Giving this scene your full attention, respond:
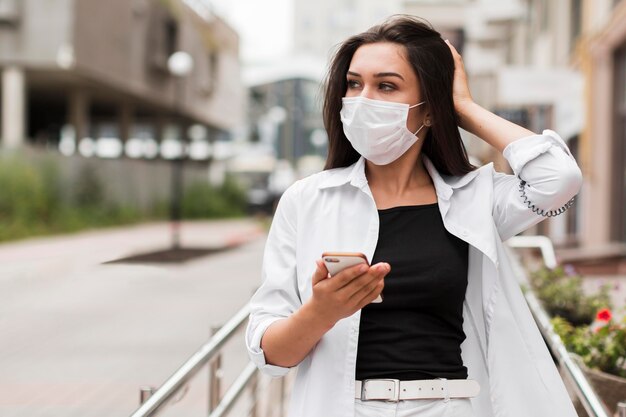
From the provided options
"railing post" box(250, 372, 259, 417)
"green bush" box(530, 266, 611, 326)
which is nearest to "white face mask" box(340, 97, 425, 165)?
"railing post" box(250, 372, 259, 417)

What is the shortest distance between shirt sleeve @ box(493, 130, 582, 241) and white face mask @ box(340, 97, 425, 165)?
25cm

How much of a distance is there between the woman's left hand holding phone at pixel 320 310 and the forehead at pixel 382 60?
0.55 metres

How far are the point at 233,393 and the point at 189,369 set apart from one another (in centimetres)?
94

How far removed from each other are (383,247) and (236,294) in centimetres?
1022

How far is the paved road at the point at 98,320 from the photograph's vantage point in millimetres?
5652

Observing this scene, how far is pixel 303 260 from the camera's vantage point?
6.15 feet

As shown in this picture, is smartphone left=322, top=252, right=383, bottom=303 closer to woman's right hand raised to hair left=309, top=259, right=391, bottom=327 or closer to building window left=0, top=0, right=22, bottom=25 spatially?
woman's right hand raised to hair left=309, top=259, right=391, bottom=327

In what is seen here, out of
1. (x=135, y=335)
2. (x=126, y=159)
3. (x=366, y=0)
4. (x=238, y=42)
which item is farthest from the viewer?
(x=366, y=0)

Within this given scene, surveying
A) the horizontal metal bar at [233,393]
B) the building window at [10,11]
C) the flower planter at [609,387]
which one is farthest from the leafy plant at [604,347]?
the building window at [10,11]

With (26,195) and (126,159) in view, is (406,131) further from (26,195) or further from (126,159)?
(126,159)

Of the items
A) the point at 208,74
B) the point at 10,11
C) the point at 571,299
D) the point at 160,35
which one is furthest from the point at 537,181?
the point at 208,74

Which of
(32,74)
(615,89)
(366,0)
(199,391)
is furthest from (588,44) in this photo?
(366,0)

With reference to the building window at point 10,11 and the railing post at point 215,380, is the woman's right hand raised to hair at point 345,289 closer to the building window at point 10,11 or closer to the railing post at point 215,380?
the railing post at point 215,380

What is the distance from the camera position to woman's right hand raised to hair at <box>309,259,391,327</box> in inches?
60.9
